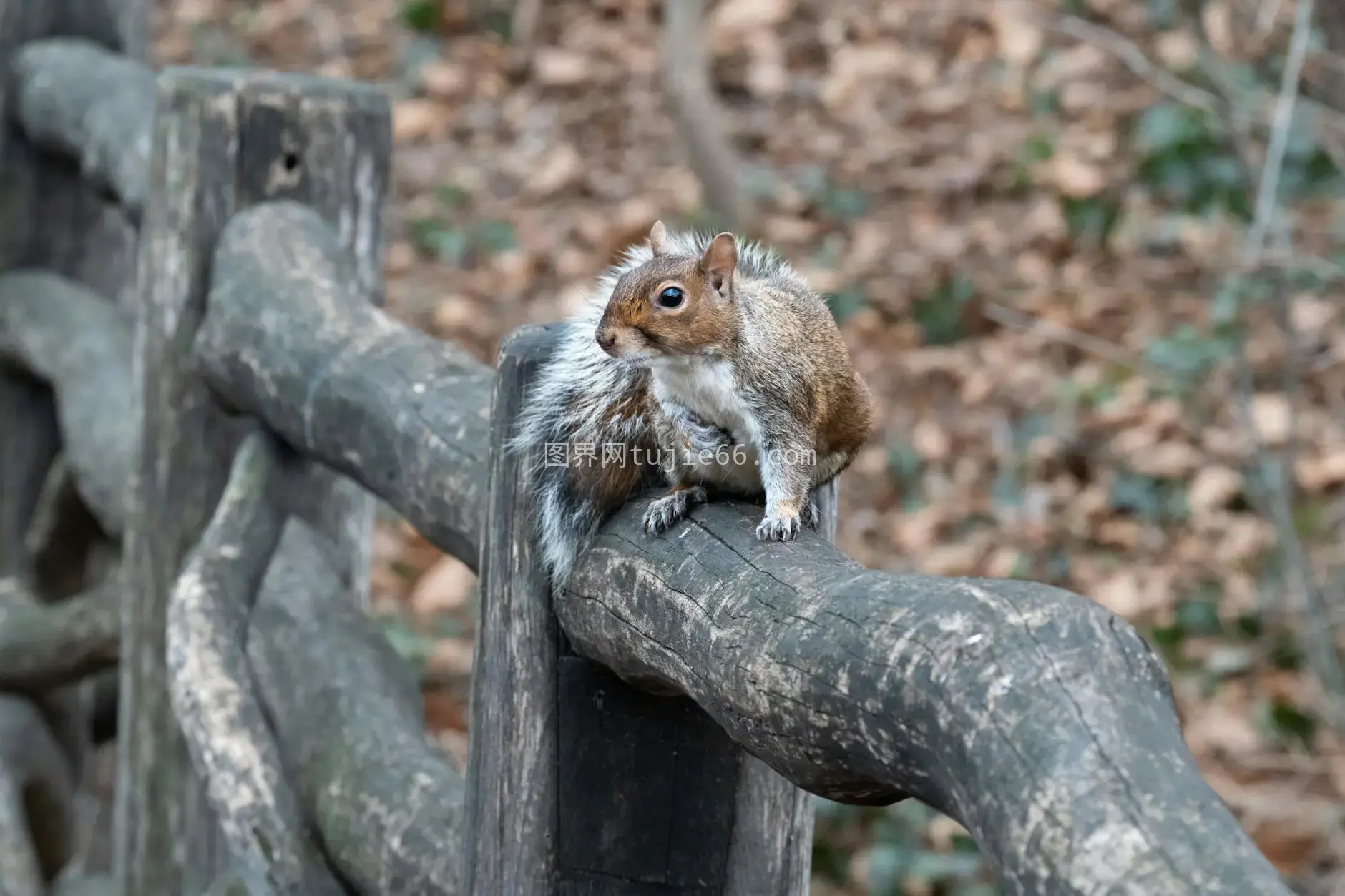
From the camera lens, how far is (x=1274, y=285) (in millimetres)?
3543

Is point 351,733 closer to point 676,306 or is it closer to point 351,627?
point 351,627

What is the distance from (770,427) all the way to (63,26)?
200cm

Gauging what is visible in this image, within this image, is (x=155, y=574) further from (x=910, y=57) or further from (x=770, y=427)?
(x=910, y=57)

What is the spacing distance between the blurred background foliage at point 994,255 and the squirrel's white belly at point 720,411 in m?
1.74

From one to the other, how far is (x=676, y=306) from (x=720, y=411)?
0.12 m

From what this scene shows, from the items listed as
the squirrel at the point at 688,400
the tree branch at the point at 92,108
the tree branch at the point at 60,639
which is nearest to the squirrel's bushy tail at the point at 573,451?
the squirrel at the point at 688,400

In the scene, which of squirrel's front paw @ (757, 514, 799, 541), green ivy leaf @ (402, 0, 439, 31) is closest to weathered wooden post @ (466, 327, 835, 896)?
squirrel's front paw @ (757, 514, 799, 541)

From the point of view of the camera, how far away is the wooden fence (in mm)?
867

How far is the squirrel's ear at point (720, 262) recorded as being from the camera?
1646mm

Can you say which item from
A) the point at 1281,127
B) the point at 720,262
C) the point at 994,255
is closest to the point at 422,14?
the point at 994,255

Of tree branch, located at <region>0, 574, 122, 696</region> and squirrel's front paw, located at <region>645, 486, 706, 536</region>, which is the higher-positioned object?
squirrel's front paw, located at <region>645, 486, 706, 536</region>

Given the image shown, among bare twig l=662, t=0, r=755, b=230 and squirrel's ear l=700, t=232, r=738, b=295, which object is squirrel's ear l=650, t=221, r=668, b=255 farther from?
bare twig l=662, t=0, r=755, b=230

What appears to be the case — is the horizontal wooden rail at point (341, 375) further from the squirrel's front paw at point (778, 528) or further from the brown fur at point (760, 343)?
the squirrel's front paw at point (778, 528)

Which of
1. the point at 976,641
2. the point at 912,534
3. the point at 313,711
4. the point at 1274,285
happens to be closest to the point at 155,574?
the point at 313,711
